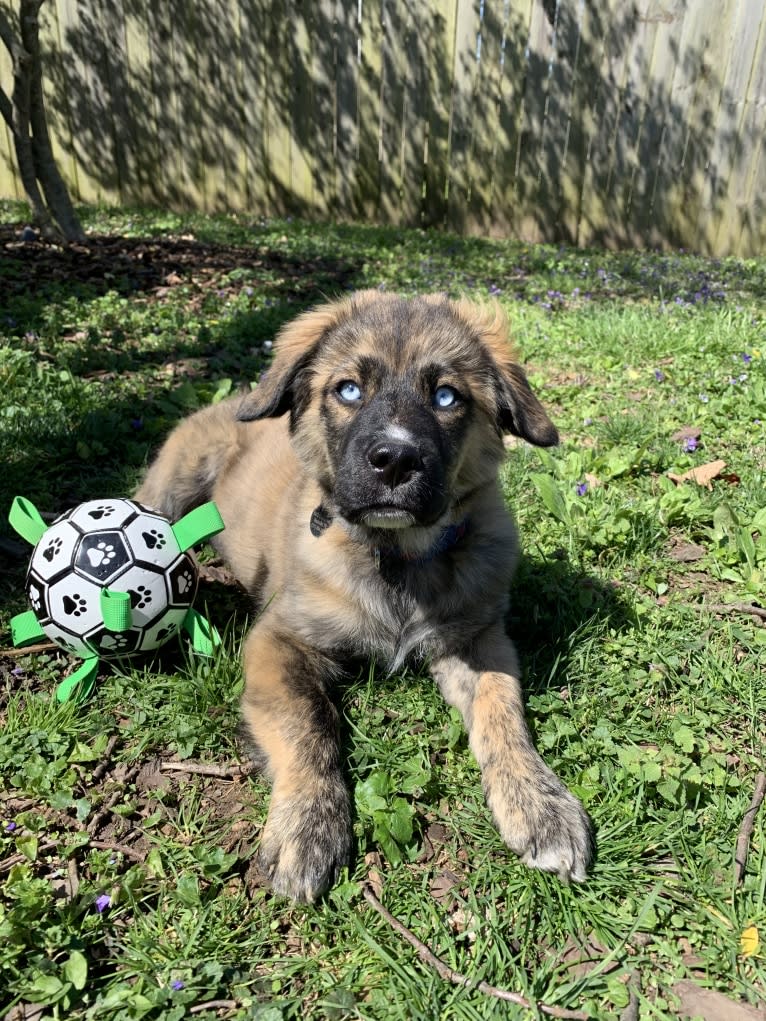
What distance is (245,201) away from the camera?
30.1 feet

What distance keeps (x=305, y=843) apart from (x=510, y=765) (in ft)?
1.91

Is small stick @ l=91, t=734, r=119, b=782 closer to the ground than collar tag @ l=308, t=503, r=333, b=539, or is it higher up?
closer to the ground

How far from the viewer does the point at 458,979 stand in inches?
64.1

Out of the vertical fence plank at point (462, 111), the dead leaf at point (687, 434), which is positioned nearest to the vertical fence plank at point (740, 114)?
the vertical fence plank at point (462, 111)

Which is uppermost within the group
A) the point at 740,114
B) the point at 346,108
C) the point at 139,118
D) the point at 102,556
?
the point at 139,118

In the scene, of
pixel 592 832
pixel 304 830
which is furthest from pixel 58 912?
pixel 592 832

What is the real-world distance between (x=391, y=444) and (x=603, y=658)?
107 centimetres

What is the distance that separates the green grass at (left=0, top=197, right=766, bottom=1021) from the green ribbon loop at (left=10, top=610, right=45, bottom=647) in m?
0.09

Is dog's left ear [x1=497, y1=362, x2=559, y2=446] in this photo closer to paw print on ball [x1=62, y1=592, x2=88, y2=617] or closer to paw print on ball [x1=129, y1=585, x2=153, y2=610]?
paw print on ball [x1=129, y1=585, x2=153, y2=610]

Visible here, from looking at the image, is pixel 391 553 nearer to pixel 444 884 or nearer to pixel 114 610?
pixel 114 610

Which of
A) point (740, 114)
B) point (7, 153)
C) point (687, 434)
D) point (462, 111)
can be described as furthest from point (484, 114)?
point (687, 434)

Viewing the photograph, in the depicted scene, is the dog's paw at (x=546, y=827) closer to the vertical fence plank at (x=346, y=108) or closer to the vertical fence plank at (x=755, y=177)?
the vertical fence plank at (x=346, y=108)

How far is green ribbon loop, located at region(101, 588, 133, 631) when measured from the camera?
7.47 feet

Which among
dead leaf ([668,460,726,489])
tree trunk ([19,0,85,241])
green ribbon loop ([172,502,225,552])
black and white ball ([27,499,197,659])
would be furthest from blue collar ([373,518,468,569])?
tree trunk ([19,0,85,241])
